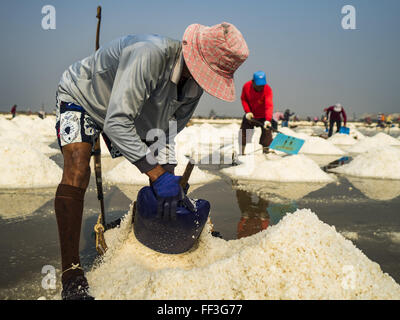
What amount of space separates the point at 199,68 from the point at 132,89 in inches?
10.9

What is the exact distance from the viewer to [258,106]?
5355mm

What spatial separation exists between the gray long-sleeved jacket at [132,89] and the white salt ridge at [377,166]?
12.3ft

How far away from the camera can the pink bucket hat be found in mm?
1313

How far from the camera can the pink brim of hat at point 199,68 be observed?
132cm

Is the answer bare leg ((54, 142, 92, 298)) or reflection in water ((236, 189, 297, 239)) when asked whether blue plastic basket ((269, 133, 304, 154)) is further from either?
bare leg ((54, 142, 92, 298))

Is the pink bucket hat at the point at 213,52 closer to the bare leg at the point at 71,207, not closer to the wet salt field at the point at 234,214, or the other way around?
Answer: the bare leg at the point at 71,207

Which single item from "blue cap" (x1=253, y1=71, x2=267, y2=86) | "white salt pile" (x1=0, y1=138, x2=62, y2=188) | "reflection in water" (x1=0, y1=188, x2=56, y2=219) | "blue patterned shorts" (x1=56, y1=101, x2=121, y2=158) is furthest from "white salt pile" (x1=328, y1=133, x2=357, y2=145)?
"blue patterned shorts" (x1=56, y1=101, x2=121, y2=158)

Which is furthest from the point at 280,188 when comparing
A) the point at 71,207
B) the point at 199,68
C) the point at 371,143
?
the point at 371,143

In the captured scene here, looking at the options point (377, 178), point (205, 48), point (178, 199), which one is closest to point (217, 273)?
point (178, 199)

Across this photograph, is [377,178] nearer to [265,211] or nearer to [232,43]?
[265,211]

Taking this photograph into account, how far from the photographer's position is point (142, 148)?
1279 millimetres

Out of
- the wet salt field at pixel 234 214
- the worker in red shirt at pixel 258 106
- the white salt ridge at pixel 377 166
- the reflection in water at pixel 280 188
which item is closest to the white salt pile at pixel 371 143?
the white salt ridge at pixel 377 166

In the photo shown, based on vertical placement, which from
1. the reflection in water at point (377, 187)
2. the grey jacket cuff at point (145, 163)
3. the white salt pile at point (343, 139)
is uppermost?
the grey jacket cuff at point (145, 163)

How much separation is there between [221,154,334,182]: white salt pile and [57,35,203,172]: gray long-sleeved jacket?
272 cm
